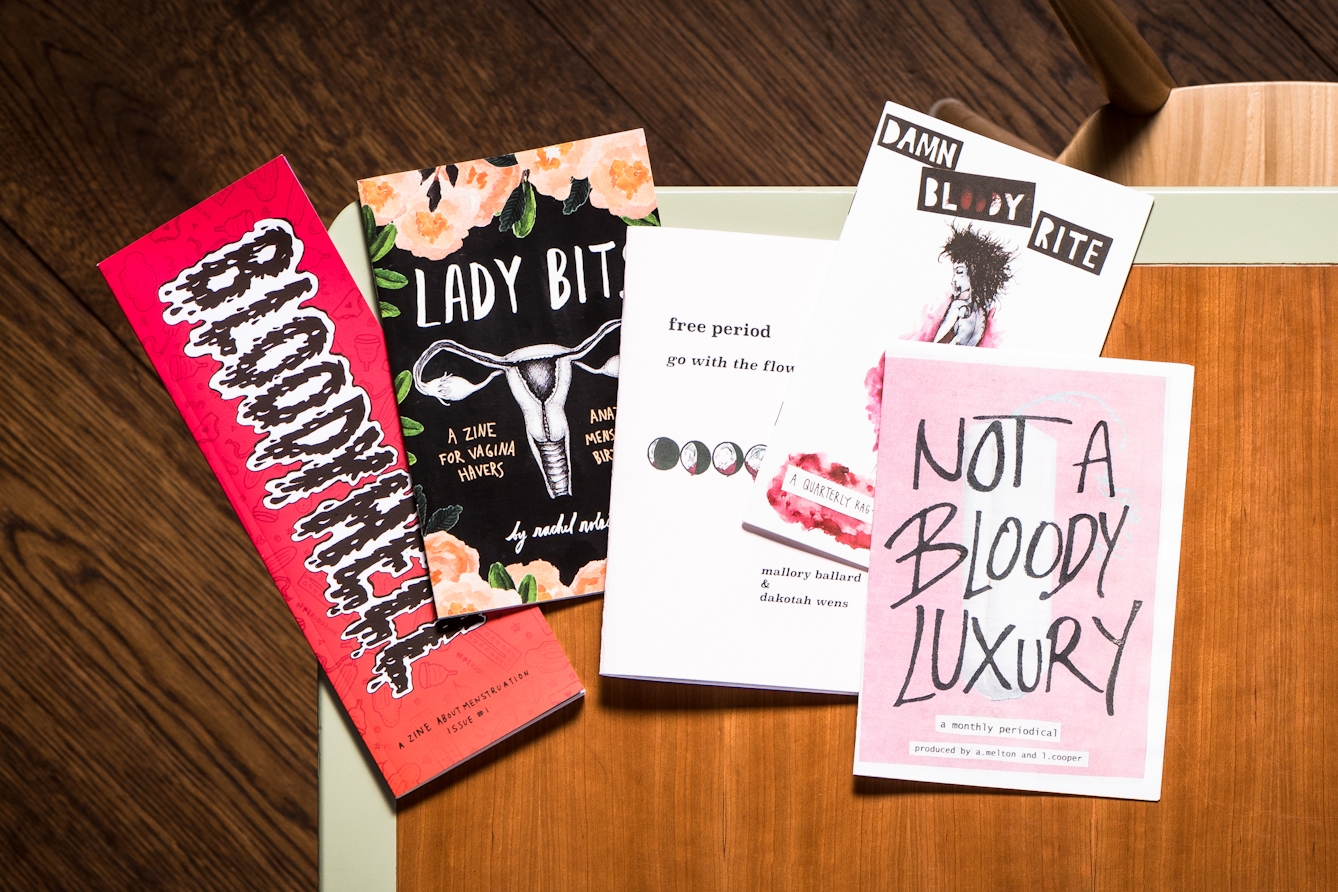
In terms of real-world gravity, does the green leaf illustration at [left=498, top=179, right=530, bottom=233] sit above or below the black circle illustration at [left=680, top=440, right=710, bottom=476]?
above

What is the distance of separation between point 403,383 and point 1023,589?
0.40 metres

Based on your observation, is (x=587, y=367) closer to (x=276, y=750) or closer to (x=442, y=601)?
(x=442, y=601)

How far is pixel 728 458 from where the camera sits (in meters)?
0.54

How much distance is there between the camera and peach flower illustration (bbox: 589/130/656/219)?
549mm

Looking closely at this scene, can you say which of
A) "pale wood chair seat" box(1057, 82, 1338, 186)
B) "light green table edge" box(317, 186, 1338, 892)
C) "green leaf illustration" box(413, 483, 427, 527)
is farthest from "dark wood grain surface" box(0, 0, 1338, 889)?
"green leaf illustration" box(413, 483, 427, 527)

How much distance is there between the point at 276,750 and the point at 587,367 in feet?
2.63

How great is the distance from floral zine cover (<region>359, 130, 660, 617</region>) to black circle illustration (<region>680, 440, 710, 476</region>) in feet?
0.16

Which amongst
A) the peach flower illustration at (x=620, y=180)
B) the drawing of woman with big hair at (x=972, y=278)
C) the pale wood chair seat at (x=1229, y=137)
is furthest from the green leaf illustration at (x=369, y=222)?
the pale wood chair seat at (x=1229, y=137)

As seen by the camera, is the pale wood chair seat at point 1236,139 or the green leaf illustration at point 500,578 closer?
the green leaf illustration at point 500,578

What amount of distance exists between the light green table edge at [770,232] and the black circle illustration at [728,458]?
0.45ft

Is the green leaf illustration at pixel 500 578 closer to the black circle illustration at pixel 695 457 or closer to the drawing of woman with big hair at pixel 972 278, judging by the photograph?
the black circle illustration at pixel 695 457

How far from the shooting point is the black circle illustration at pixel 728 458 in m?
0.54

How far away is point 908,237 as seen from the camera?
0.53 metres

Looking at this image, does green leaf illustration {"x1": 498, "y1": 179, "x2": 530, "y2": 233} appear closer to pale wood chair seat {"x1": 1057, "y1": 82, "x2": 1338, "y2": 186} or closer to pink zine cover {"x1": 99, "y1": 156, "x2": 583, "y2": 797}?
pink zine cover {"x1": 99, "y1": 156, "x2": 583, "y2": 797}
